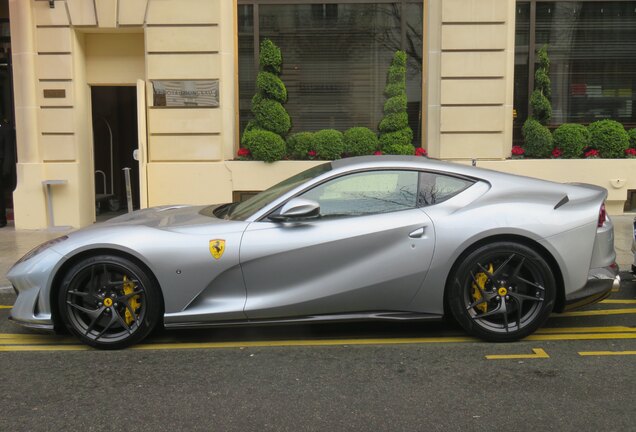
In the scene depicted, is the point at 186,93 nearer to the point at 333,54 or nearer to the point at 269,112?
the point at 269,112

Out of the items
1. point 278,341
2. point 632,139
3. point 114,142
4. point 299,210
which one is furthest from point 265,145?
point 632,139

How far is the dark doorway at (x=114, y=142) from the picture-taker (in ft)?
43.6

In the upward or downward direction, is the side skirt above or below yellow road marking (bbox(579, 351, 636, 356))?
above

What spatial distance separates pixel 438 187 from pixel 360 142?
588 cm

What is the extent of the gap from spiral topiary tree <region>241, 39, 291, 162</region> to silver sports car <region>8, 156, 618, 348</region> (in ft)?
18.9

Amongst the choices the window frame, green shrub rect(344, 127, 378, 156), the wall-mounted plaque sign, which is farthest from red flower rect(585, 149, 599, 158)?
the window frame

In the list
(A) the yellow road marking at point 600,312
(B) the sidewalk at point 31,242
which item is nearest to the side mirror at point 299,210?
(A) the yellow road marking at point 600,312

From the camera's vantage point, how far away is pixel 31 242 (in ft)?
30.9

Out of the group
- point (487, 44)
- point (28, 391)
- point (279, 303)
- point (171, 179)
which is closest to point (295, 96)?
point (171, 179)

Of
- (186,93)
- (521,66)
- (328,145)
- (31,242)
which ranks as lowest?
(31,242)

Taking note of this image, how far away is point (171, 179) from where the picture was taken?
35.0ft

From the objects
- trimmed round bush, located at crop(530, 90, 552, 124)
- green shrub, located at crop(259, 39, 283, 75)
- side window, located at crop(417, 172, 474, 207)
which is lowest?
side window, located at crop(417, 172, 474, 207)

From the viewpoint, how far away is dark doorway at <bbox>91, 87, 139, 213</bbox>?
1330 centimetres

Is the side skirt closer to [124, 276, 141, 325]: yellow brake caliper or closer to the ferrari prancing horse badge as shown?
[124, 276, 141, 325]: yellow brake caliper
